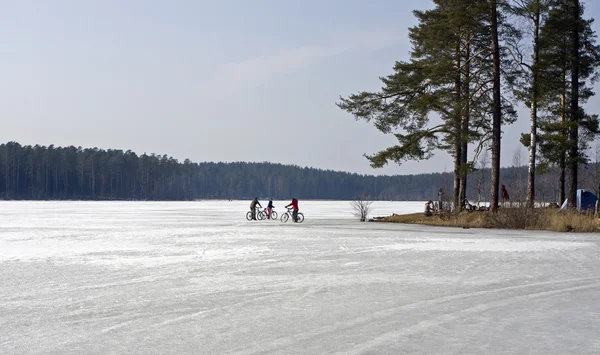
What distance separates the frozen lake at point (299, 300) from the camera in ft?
20.8

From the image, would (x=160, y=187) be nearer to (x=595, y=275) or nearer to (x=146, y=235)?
(x=146, y=235)

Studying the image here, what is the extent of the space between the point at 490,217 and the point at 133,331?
23482 millimetres

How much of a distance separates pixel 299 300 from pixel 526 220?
20.2 m

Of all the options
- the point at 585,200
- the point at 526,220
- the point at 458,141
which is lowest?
the point at 526,220

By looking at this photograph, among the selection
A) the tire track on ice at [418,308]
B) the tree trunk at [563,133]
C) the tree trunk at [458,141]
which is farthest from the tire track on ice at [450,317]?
the tree trunk at [563,133]

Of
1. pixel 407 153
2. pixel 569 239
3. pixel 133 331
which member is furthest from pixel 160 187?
pixel 133 331

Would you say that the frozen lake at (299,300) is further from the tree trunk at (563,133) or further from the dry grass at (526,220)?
the tree trunk at (563,133)

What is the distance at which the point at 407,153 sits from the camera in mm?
32562

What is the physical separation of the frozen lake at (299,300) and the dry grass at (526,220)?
8.87 m

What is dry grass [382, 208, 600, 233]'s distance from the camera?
82.3 feet

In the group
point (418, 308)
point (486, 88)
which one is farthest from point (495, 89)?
point (418, 308)

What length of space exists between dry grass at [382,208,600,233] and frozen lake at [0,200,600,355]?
8.87 meters

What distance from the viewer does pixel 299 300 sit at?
892cm

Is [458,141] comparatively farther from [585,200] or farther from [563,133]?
[585,200]
